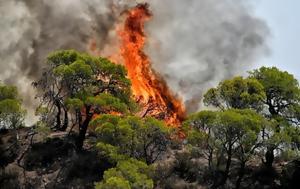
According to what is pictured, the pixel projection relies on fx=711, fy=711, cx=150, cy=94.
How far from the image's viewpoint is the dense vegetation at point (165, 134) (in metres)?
72.5

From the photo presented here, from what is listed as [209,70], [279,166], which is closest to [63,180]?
[279,166]

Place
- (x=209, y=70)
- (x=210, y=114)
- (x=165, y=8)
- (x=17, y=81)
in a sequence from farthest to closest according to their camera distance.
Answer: (x=165, y=8), (x=209, y=70), (x=17, y=81), (x=210, y=114)

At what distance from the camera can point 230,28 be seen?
123 metres

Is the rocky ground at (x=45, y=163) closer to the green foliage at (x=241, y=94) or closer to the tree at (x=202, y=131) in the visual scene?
the tree at (x=202, y=131)

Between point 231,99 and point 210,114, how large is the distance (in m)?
5.84

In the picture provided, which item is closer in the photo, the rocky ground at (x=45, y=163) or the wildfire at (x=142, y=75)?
the rocky ground at (x=45, y=163)

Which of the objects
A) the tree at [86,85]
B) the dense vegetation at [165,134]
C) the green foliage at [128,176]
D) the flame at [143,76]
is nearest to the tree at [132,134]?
the dense vegetation at [165,134]

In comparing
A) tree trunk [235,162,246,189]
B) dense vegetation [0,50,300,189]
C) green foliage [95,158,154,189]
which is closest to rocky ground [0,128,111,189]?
dense vegetation [0,50,300,189]

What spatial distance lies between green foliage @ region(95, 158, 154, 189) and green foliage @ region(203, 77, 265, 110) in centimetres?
1444

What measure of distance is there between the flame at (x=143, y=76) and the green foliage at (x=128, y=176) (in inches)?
1067

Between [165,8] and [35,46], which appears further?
[165,8]

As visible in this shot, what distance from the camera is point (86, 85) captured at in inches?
3236

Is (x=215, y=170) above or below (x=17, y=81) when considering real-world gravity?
below

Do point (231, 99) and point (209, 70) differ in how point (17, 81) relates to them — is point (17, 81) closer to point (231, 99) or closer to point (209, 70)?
point (209, 70)
